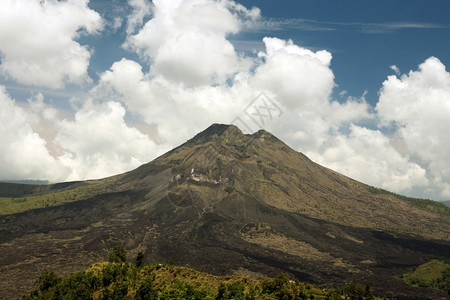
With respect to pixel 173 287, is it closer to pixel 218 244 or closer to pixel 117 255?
pixel 117 255

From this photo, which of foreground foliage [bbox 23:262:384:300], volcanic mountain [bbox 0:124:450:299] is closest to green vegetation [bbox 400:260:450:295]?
volcanic mountain [bbox 0:124:450:299]

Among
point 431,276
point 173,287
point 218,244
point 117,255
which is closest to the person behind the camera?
point 173,287

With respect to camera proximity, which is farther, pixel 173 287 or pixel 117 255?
pixel 117 255

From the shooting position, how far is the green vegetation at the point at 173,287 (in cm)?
4297

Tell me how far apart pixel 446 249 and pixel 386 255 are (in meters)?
44.3

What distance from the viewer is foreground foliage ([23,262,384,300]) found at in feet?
141

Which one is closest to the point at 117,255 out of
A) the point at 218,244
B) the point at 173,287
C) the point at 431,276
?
the point at 173,287

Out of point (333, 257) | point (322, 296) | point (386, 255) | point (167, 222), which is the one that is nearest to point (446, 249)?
point (386, 255)

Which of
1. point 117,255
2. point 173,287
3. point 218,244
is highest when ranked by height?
point 173,287

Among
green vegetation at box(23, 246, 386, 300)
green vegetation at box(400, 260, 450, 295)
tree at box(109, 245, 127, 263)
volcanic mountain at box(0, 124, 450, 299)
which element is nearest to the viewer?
green vegetation at box(23, 246, 386, 300)

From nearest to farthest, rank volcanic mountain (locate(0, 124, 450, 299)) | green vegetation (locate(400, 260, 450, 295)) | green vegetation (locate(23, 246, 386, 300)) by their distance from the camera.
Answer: green vegetation (locate(23, 246, 386, 300)) → green vegetation (locate(400, 260, 450, 295)) → volcanic mountain (locate(0, 124, 450, 299))

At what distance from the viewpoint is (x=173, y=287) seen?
1781 inches

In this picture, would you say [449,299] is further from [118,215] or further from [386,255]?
[118,215]

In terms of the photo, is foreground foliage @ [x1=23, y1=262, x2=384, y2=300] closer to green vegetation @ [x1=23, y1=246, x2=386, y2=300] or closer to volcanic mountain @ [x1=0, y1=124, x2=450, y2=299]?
green vegetation @ [x1=23, y1=246, x2=386, y2=300]
